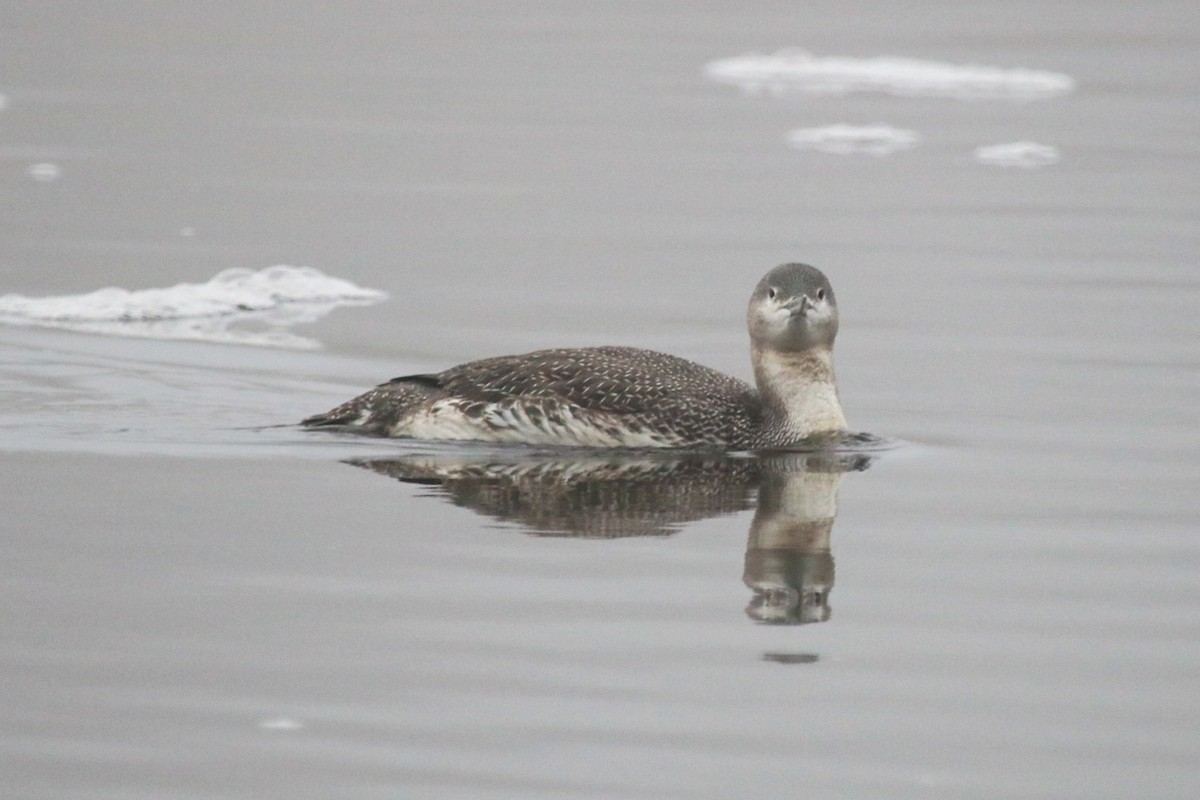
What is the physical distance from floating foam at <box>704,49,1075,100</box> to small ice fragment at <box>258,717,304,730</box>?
73.1 ft

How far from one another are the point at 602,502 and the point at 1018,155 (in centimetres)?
1355

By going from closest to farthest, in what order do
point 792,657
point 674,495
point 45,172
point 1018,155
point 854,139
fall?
point 792,657
point 674,495
point 45,172
point 1018,155
point 854,139

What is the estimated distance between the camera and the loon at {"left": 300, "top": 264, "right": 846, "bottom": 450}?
33.9ft

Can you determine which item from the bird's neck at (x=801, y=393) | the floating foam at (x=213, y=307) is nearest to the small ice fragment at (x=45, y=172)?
the floating foam at (x=213, y=307)

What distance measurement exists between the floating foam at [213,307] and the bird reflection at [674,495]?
11.9 ft

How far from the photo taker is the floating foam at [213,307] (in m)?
13.5

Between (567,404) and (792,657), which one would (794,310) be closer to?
(567,404)

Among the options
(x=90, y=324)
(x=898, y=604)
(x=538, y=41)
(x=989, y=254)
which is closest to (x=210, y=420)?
(x=90, y=324)

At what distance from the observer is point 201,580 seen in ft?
24.6

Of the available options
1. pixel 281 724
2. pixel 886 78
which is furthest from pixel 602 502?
pixel 886 78

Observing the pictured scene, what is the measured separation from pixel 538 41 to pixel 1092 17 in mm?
9968

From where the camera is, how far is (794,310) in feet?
34.1

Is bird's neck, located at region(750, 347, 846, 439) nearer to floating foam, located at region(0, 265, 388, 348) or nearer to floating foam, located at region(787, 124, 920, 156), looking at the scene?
floating foam, located at region(0, 265, 388, 348)

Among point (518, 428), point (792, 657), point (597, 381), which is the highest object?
point (597, 381)
